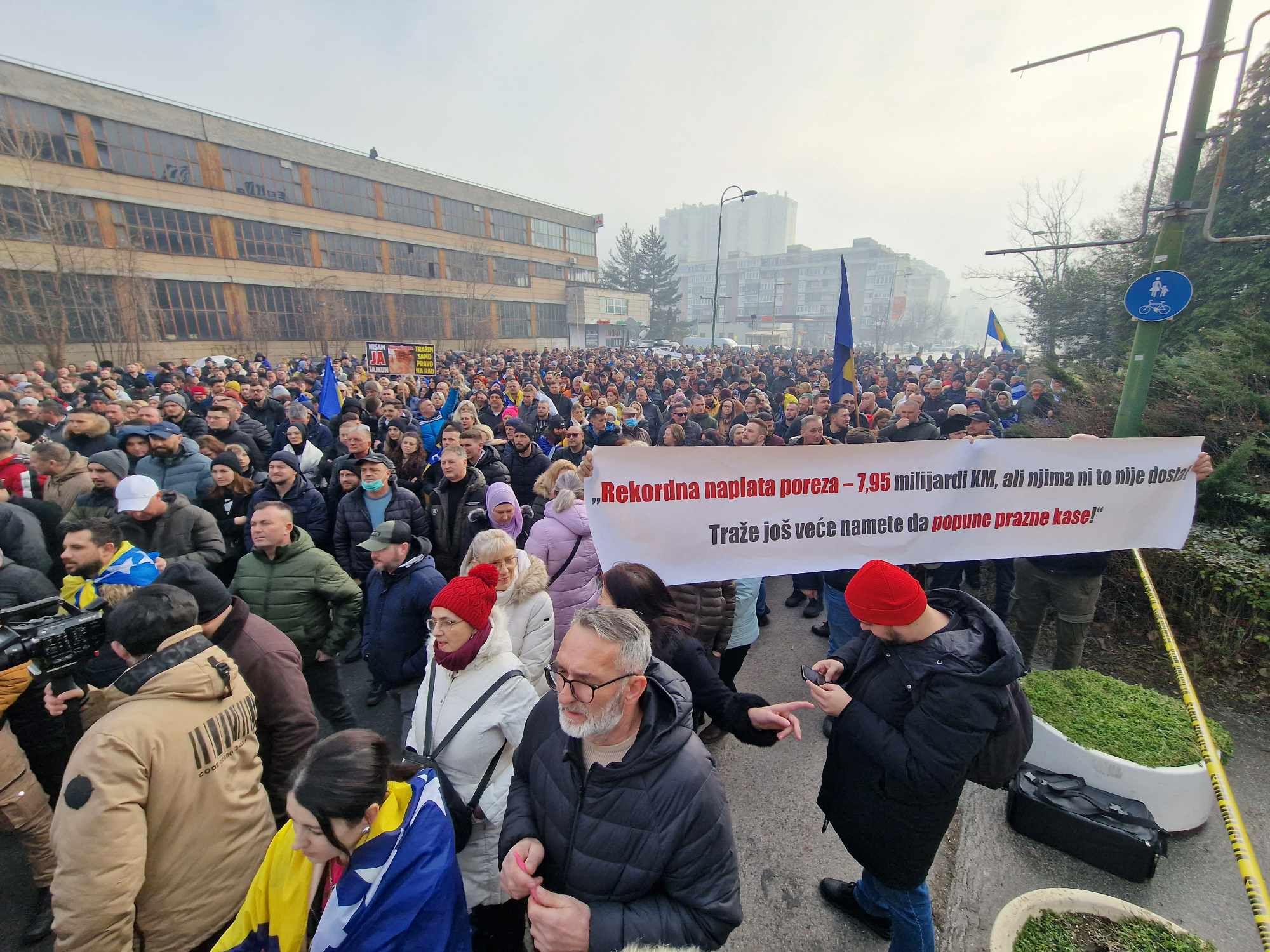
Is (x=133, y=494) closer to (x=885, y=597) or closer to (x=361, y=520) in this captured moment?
(x=361, y=520)

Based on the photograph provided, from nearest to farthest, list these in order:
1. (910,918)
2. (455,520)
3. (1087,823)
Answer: (910,918) → (1087,823) → (455,520)

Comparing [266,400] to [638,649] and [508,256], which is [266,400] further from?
[508,256]

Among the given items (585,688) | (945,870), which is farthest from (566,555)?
(945,870)

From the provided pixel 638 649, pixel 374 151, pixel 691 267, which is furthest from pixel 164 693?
pixel 691 267

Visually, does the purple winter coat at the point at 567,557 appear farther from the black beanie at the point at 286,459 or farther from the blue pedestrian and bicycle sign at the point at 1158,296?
the blue pedestrian and bicycle sign at the point at 1158,296

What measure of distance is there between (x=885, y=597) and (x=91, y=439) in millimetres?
8054

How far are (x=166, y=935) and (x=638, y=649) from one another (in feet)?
6.50

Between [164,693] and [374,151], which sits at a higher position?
[374,151]

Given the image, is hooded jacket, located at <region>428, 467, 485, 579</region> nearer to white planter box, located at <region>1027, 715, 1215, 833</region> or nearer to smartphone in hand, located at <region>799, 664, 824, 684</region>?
smartphone in hand, located at <region>799, 664, 824, 684</region>

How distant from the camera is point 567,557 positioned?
3932 millimetres

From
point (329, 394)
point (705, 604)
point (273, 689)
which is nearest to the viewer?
point (273, 689)

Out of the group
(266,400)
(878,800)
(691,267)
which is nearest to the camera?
(878,800)

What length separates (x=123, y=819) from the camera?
69.7 inches

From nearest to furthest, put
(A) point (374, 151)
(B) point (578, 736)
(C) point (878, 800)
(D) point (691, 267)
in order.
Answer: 1. (B) point (578, 736)
2. (C) point (878, 800)
3. (A) point (374, 151)
4. (D) point (691, 267)
